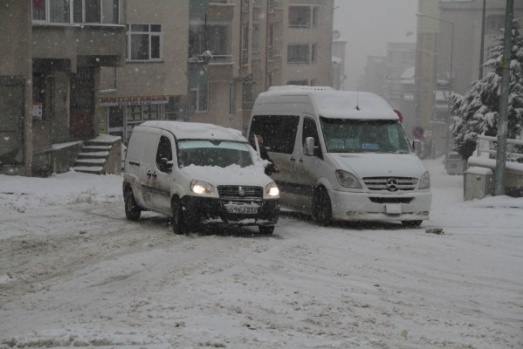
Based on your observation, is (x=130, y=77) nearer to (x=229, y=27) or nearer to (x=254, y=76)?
(x=229, y=27)

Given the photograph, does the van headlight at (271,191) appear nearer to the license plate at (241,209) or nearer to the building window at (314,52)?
the license plate at (241,209)

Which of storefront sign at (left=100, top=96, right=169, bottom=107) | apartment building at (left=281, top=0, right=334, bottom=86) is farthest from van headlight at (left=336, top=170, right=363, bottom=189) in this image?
apartment building at (left=281, top=0, right=334, bottom=86)

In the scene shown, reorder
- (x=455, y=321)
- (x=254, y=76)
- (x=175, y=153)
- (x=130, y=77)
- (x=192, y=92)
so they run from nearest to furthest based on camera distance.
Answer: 1. (x=455, y=321)
2. (x=175, y=153)
3. (x=130, y=77)
4. (x=192, y=92)
5. (x=254, y=76)

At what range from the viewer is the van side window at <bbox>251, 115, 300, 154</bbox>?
20.4m

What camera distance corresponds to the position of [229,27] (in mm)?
54062

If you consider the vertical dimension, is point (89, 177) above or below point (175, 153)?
below

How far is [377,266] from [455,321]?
10.8ft

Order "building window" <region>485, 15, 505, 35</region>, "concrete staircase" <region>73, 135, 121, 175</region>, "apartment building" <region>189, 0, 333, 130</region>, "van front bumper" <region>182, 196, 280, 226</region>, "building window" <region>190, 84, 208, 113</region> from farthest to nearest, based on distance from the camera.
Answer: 1. "building window" <region>485, 15, 505, 35</region>
2. "apartment building" <region>189, 0, 333, 130</region>
3. "building window" <region>190, 84, 208, 113</region>
4. "concrete staircase" <region>73, 135, 121, 175</region>
5. "van front bumper" <region>182, 196, 280, 226</region>

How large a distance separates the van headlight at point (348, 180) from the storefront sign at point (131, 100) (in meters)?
26.3

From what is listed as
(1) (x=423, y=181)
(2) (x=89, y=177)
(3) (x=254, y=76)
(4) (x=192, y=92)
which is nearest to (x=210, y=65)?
(4) (x=192, y=92)

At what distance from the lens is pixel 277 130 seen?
69.3ft

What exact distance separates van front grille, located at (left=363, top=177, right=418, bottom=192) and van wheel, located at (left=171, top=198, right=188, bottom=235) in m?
3.47

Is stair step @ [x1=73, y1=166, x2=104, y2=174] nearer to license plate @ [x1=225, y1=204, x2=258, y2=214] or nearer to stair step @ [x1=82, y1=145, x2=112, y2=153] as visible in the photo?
stair step @ [x1=82, y1=145, x2=112, y2=153]

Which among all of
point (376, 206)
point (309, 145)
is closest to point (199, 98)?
point (309, 145)
